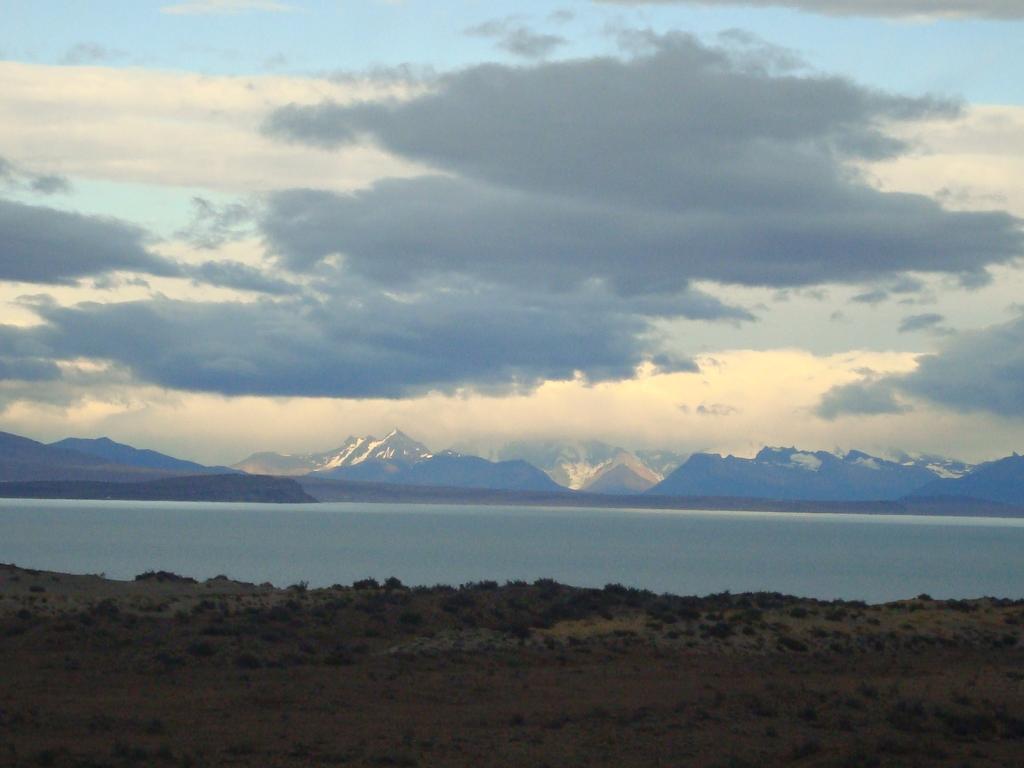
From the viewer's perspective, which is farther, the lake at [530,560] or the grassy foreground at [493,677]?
the lake at [530,560]

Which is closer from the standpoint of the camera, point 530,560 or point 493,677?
point 493,677

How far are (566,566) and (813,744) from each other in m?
85.4

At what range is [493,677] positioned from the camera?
28188 millimetres

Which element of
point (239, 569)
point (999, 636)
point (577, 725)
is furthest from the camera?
point (239, 569)

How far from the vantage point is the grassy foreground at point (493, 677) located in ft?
64.7

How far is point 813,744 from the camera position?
63.4ft

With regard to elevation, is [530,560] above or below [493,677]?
below

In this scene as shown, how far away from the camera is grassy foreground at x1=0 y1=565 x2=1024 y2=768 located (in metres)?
19.7

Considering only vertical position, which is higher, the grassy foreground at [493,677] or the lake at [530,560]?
the grassy foreground at [493,677]

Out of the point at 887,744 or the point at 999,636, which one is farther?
the point at 999,636

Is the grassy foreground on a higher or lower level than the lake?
higher

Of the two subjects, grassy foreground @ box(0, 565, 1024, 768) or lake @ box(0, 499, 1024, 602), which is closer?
grassy foreground @ box(0, 565, 1024, 768)

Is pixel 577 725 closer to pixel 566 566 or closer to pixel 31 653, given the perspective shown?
pixel 31 653

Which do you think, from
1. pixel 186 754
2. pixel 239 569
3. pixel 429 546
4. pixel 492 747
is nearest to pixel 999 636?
pixel 492 747
